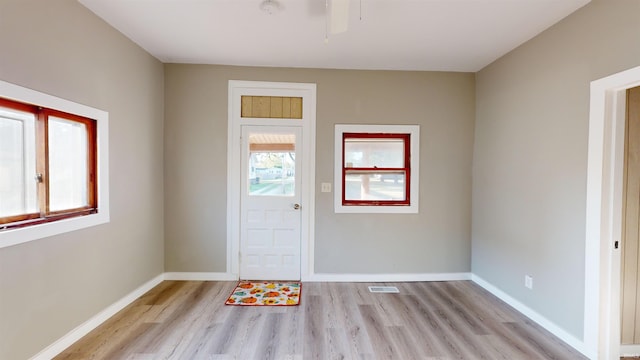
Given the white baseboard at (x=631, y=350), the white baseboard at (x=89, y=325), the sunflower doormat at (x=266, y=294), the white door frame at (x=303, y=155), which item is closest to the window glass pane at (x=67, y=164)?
the white baseboard at (x=89, y=325)

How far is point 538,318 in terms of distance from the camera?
270cm

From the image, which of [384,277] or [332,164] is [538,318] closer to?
[384,277]

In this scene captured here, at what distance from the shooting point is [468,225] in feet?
12.4

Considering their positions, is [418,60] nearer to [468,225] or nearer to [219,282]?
[468,225]

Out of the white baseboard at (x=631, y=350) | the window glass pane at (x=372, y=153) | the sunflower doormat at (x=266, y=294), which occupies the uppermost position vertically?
the window glass pane at (x=372, y=153)

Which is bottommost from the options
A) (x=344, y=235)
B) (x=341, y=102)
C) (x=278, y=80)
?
(x=344, y=235)

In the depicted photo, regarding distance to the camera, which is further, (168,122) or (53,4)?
(168,122)

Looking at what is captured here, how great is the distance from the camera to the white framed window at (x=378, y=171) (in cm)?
371

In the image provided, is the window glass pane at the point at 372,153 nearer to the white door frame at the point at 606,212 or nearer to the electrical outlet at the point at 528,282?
the electrical outlet at the point at 528,282

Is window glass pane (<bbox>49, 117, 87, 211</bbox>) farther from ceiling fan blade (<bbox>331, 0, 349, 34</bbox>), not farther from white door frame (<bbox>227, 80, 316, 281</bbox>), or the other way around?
ceiling fan blade (<bbox>331, 0, 349, 34</bbox>)

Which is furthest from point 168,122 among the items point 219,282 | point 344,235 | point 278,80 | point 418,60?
point 418,60

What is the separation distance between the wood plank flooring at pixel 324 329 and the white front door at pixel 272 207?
521 mm

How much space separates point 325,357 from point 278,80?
3.09m

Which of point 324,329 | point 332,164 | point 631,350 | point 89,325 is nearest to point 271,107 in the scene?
point 332,164
